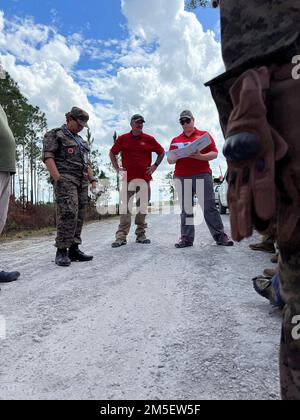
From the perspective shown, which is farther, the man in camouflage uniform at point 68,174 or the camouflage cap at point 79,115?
the camouflage cap at point 79,115

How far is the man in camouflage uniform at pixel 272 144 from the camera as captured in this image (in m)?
0.85

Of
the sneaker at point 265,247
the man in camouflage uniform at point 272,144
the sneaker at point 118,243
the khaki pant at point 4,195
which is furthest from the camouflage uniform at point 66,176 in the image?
the man in camouflage uniform at point 272,144

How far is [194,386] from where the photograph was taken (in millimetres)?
1468

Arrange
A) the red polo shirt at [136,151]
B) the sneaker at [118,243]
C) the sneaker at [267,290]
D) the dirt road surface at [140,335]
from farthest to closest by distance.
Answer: the red polo shirt at [136,151], the sneaker at [118,243], the sneaker at [267,290], the dirt road surface at [140,335]

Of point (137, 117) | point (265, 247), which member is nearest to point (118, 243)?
point (137, 117)

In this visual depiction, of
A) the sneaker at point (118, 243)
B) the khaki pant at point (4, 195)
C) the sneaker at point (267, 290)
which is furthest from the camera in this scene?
the sneaker at point (118, 243)

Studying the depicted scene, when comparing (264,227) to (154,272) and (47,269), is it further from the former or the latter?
(47,269)

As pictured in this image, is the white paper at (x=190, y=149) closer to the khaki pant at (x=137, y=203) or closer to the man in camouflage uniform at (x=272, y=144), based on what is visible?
the khaki pant at (x=137, y=203)

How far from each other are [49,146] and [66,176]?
0.38 metres

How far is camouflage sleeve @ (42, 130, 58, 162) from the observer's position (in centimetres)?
409

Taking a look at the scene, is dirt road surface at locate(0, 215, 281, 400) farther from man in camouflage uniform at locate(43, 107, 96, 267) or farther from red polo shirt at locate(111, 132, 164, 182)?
red polo shirt at locate(111, 132, 164, 182)

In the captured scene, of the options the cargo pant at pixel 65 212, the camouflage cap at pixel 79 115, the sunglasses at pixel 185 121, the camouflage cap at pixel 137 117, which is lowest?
the cargo pant at pixel 65 212

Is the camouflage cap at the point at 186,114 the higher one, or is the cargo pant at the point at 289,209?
the camouflage cap at the point at 186,114
